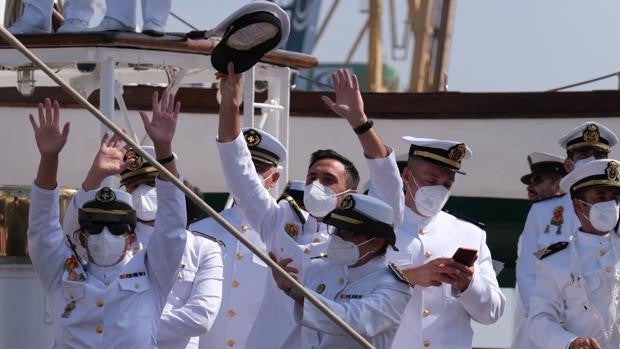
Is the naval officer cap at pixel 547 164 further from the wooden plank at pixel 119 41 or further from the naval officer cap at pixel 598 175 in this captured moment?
the naval officer cap at pixel 598 175

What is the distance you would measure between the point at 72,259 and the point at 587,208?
2279 mm

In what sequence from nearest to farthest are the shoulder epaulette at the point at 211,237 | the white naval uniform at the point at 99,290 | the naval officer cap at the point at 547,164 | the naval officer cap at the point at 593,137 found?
the white naval uniform at the point at 99,290, the shoulder epaulette at the point at 211,237, the naval officer cap at the point at 593,137, the naval officer cap at the point at 547,164

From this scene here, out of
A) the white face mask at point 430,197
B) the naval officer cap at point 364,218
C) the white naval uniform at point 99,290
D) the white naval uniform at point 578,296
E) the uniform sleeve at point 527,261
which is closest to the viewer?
the naval officer cap at point 364,218

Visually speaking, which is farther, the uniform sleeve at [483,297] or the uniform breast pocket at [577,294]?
the uniform breast pocket at [577,294]

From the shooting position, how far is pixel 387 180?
6.83 m

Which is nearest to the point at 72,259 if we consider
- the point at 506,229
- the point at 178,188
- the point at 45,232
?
the point at 45,232

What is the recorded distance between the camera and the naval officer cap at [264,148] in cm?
765

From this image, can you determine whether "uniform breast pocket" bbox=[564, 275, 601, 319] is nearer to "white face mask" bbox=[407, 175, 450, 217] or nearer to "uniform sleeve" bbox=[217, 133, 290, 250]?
"white face mask" bbox=[407, 175, 450, 217]

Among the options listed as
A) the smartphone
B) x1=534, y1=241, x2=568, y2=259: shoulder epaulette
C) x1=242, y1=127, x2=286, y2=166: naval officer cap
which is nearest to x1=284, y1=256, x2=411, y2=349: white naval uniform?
the smartphone

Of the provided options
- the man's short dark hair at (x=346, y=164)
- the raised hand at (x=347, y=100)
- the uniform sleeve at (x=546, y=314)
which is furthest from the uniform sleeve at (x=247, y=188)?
the uniform sleeve at (x=546, y=314)

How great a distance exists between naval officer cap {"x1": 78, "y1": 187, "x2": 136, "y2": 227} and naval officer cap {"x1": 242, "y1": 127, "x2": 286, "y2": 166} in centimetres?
101

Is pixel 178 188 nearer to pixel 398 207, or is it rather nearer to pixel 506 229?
pixel 398 207

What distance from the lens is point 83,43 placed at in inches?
347

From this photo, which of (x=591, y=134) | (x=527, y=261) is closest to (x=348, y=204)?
(x=527, y=261)
